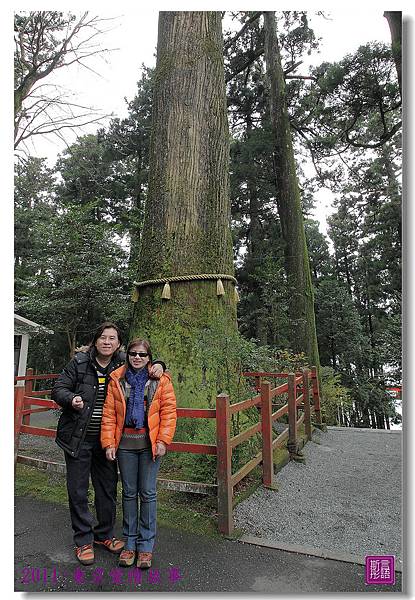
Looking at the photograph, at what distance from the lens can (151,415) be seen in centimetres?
208

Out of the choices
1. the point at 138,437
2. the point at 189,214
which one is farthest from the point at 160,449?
the point at 189,214

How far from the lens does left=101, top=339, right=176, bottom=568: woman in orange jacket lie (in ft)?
6.82

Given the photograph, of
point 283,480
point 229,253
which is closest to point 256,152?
point 229,253

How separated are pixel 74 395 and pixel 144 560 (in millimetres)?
896

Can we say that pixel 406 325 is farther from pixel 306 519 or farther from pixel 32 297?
pixel 32 297

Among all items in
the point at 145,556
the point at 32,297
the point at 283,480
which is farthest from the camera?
the point at 32,297

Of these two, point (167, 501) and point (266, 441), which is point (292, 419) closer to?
point (266, 441)

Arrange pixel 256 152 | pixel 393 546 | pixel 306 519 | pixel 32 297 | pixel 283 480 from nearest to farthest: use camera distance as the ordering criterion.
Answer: pixel 393 546 < pixel 306 519 < pixel 283 480 < pixel 32 297 < pixel 256 152

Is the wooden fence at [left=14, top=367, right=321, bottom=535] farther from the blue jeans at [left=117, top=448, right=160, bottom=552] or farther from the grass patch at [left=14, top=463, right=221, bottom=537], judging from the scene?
the blue jeans at [left=117, top=448, right=160, bottom=552]

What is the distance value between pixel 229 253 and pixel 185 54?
2030mm

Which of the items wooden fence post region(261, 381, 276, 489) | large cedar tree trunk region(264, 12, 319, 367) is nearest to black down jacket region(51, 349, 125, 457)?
wooden fence post region(261, 381, 276, 489)

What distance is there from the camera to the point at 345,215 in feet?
53.7

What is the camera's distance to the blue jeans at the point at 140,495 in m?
2.09

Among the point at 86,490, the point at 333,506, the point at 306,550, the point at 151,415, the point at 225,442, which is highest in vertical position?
the point at 151,415
